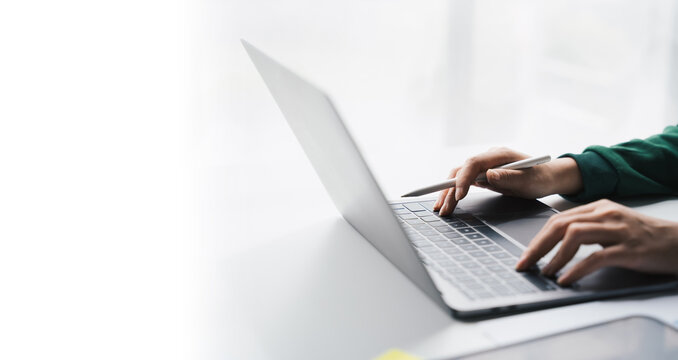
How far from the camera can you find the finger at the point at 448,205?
91cm

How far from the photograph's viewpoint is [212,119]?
2521 mm

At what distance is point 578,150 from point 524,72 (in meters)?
2.15

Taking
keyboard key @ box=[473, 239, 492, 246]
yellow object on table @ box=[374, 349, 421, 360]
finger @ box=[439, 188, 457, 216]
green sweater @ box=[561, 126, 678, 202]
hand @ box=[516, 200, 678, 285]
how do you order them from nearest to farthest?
yellow object on table @ box=[374, 349, 421, 360] < hand @ box=[516, 200, 678, 285] < keyboard key @ box=[473, 239, 492, 246] < finger @ box=[439, 188, 457, 216] < green sweater @ box=[561, 126, 678, 202]

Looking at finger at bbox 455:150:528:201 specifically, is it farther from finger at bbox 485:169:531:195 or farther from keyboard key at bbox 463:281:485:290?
keyboard key at bbox 463:281:485:290

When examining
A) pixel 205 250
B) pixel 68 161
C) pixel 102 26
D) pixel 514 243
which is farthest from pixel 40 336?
pixel 102 26

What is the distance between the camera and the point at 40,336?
2.25ft

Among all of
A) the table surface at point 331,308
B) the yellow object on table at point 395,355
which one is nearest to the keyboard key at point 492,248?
the table surface at point 331,308

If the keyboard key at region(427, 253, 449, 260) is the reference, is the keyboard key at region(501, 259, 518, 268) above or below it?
below

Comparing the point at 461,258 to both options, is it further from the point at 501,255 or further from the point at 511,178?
the point at 511,178

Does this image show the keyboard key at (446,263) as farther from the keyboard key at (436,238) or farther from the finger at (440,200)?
the finger at (440,200)

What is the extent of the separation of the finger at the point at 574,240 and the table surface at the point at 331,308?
0.05m

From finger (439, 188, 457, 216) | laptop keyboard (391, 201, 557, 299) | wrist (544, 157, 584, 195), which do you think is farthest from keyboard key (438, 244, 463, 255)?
wrist (544, 157, 584, 195)

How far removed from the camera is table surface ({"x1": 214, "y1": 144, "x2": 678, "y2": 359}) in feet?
2.08

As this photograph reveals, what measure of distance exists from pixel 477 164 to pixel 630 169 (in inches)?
9.2
